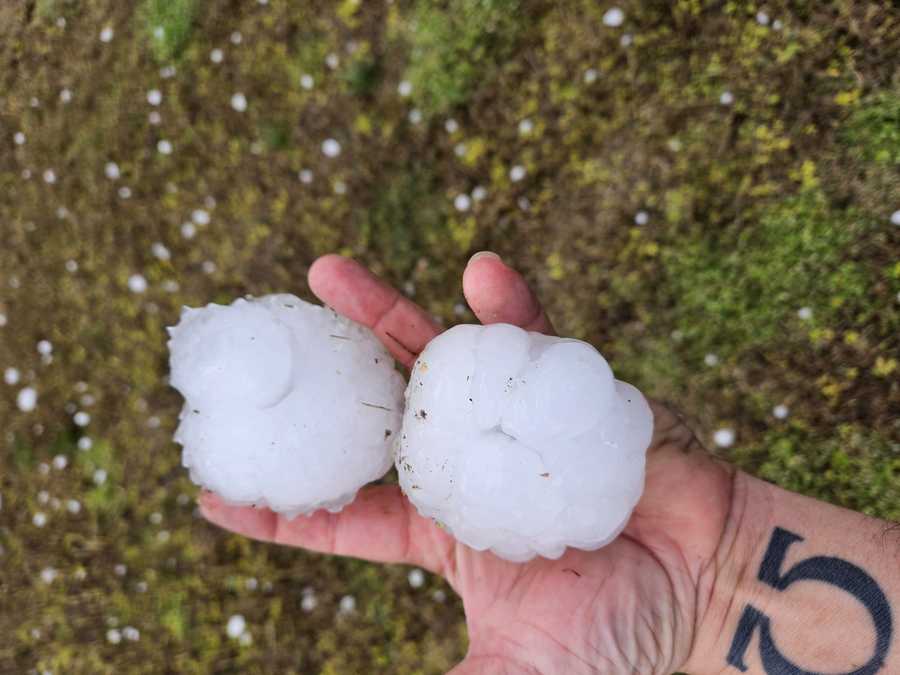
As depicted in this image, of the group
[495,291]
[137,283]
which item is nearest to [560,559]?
[495,291]

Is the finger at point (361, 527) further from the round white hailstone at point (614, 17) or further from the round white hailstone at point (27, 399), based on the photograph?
the round white hailstone at point (614, 17)

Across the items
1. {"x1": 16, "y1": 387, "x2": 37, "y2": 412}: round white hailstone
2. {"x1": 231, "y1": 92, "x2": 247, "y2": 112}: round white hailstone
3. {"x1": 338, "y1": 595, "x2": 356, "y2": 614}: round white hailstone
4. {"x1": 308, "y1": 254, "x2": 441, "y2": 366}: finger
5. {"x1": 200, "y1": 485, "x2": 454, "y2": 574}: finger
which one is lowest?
{"x1": 338, "y1": 595, "x2": 356, "y2": 614}: round white hailstone

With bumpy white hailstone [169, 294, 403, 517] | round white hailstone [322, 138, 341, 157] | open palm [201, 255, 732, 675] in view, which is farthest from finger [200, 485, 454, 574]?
round white hailstone [322, 138, 341, 157]

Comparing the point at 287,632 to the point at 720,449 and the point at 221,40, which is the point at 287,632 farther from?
the point at 221,40

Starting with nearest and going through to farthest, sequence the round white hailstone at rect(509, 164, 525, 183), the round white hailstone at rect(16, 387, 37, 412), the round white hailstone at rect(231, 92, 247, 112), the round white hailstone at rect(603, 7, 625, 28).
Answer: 1. the round white hailstone at rect(603, 7, 625, 28)
2. the round white hailstone at rect(509, 164, 525, 183)
3. the round white hailstone at rect(231, 92, 247, 112)
4. the round white hailstone at rect(16, 387, 37, 412)

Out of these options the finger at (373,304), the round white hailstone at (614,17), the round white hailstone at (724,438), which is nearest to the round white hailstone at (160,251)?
the finger at (373,304)

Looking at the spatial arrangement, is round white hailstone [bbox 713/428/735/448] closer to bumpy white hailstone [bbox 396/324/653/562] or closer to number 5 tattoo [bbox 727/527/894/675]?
number 5 tattoo [bbox 727/527/894/675]
